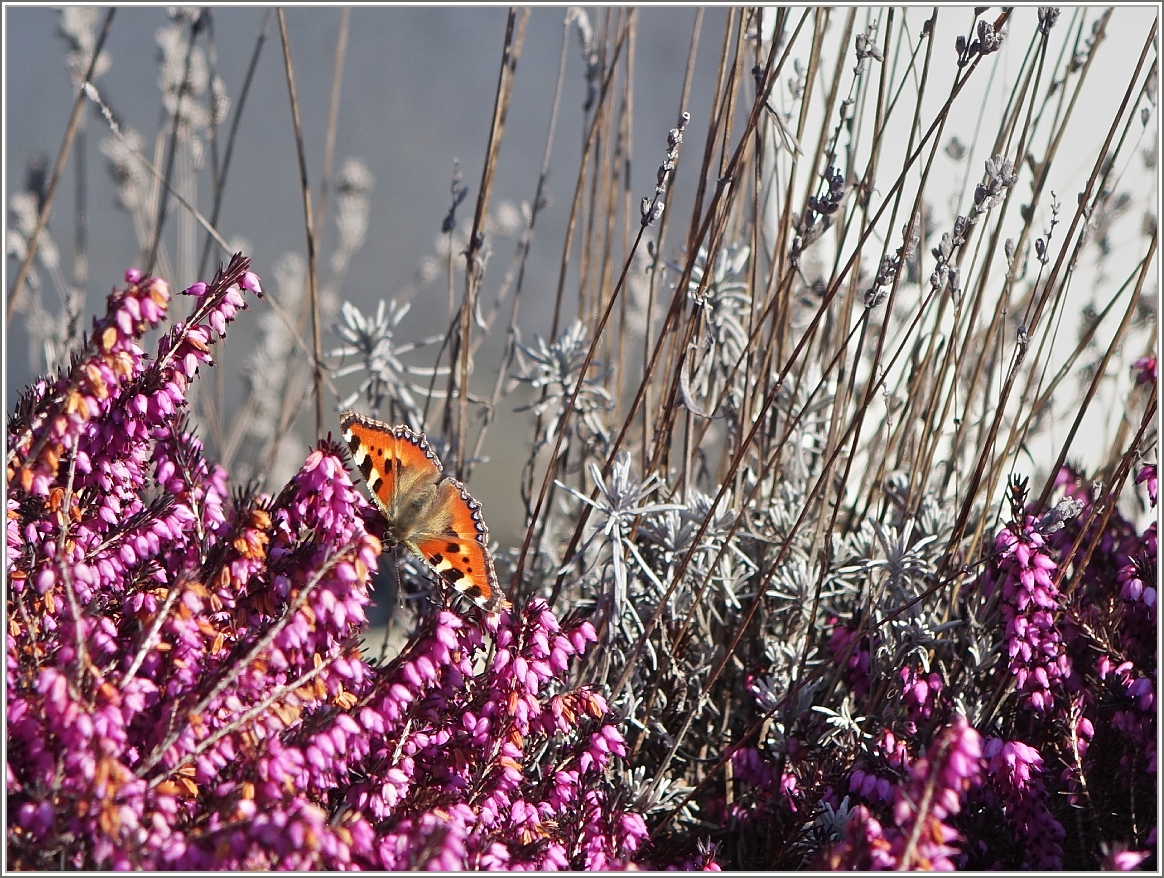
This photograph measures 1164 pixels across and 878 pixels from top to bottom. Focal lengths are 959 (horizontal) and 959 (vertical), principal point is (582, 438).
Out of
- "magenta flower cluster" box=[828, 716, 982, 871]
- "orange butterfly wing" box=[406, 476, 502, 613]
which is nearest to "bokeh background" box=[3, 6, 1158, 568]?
"orange butterfly wing" box=[406, 476, 502, 613]

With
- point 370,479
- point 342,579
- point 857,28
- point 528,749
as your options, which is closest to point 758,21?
point 370,479

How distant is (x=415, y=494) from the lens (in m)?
1.53

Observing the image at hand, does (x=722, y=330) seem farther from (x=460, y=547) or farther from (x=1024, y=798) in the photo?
(x=1024, y=798)

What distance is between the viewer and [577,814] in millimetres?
1369

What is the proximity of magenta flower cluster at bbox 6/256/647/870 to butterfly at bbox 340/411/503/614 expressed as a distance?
0.30ft

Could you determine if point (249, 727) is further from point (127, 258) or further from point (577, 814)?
point (127, 258)

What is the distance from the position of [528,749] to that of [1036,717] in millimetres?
800

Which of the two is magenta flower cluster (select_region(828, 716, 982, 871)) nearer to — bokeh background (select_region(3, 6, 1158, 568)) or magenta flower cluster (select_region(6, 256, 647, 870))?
magenta flower cluster (select_region(6, 256, 647, 870))

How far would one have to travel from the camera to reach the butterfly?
4.82 feet

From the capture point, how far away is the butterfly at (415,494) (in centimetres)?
147

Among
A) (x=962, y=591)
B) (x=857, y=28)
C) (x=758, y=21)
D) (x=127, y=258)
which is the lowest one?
(x=962, y=591)

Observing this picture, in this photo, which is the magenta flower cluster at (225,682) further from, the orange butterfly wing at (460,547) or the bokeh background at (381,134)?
the bokeh background at (381,134)

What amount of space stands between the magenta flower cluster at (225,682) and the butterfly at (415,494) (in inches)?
3.6

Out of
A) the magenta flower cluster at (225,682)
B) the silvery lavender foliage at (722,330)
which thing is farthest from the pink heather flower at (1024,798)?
the silvery lavender foliage at (722,330)
